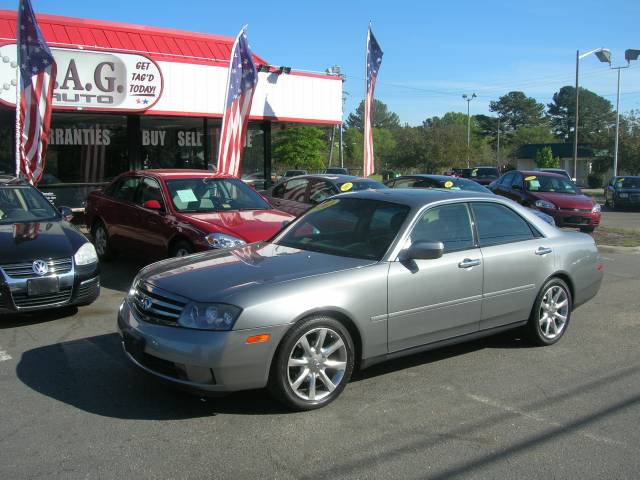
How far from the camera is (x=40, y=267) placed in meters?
6.42

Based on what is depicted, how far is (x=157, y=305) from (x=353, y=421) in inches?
60.7

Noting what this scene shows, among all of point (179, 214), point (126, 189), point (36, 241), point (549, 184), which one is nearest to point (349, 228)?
point (36, 241)

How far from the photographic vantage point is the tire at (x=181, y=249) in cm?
812

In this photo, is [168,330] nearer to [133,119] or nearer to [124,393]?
[124,393]

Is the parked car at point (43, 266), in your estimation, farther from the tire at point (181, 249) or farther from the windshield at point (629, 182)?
the windshield at point (629, 182)

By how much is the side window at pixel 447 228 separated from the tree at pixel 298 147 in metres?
43.8

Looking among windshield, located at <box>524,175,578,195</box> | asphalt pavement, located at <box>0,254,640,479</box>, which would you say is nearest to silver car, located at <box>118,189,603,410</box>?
asphalt pavement, located at <box>0,254,640,479</box>

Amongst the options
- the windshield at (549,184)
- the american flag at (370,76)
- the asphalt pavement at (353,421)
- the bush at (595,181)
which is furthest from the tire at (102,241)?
the bush at (595,181)

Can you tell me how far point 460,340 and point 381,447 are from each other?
1.67m

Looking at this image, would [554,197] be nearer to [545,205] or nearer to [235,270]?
[545,205]

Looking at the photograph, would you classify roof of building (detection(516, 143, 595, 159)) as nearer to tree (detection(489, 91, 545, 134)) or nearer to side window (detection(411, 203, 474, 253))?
tree (detection(489, 91, 545, 134))

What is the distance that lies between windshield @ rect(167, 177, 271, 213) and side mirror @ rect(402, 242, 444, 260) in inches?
176

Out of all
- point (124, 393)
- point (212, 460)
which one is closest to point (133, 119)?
point (124, 393)

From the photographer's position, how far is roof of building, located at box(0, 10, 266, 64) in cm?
1536
